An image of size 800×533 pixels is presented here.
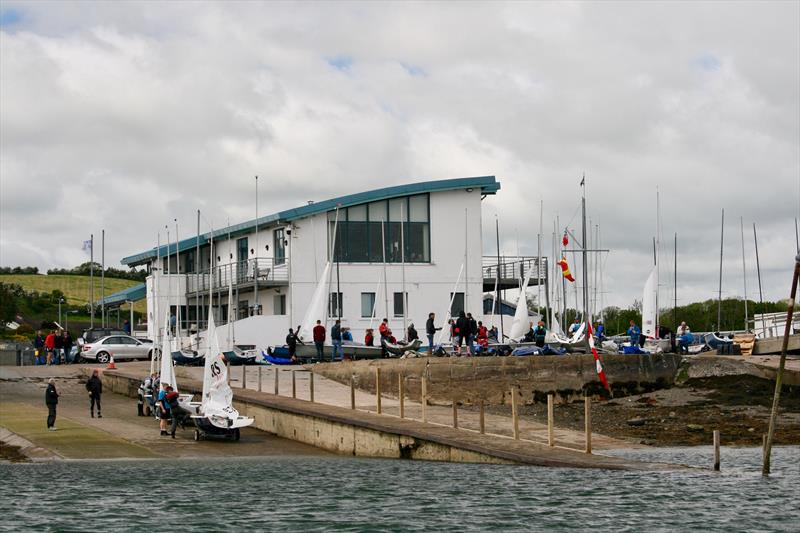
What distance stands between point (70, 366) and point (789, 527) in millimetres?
38787

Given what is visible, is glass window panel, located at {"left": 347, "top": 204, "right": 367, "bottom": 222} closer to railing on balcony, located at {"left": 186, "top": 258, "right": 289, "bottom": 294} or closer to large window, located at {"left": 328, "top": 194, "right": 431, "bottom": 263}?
large window, located at {"left": 328, "top": 194, "right": 431, "bottom": 263}

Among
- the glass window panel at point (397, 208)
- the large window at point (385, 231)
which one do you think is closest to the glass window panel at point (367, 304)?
the large window at point (385, 231)

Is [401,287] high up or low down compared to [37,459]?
up

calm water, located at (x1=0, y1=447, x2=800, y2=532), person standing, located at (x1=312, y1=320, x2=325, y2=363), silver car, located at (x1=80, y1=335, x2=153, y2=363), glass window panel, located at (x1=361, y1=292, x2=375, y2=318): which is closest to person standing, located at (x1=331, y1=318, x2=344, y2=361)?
person standing, located at (x1=312, y1=320, x2=325, y2=363)

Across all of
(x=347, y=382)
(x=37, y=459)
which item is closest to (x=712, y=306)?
(x=347, y=382)

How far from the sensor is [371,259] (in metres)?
60.6

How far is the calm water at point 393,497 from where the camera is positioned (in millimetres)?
22906

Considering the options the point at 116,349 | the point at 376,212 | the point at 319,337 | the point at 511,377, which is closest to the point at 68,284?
the point at 116,349

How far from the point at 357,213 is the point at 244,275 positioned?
693 cm

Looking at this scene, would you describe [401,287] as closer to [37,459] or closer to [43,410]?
[43,410]

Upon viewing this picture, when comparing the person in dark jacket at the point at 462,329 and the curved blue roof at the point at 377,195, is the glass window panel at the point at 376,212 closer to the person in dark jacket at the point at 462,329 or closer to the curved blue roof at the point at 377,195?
the curved blue roof at the point at 377,195

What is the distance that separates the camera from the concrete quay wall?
4181 centimetres

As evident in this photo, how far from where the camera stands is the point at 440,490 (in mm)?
Answer: 26750

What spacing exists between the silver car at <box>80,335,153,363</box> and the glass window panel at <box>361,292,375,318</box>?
10.6 meters
